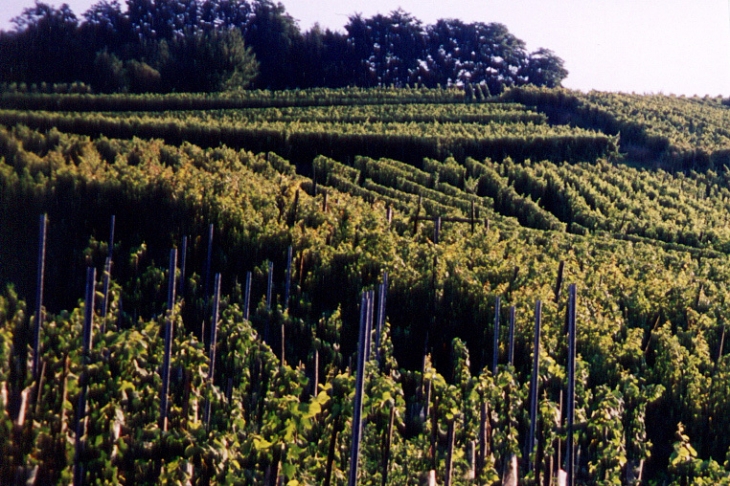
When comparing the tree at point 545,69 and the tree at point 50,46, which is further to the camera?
the tree at point 545,69

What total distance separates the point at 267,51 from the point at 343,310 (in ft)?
112

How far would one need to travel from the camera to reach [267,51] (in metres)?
44.8

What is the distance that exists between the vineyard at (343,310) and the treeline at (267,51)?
800 cm

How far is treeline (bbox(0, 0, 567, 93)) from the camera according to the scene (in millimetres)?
35406

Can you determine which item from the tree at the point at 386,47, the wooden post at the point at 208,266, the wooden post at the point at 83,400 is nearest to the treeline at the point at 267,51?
the tree at the point at 386,47

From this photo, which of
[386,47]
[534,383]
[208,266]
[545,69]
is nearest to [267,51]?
[386,47]

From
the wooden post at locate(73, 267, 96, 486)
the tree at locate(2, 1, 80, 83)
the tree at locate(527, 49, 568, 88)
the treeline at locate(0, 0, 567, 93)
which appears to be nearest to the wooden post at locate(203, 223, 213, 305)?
the wooden post at locate(73, 267, 96, 486)

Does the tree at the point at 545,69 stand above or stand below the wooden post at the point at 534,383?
above

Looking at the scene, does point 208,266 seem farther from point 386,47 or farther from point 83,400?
point 386,47

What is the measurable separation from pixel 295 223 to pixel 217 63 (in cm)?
2614

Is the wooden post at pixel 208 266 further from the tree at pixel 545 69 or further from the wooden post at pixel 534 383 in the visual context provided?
the tree at pixel 545 69

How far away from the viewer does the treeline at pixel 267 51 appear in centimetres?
3541

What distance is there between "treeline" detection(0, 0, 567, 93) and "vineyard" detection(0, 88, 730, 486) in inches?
315

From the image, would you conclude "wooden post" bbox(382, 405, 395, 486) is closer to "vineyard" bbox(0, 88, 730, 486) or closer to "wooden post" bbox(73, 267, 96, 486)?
"vineyard" bbox(0, 88, 730, 486)
